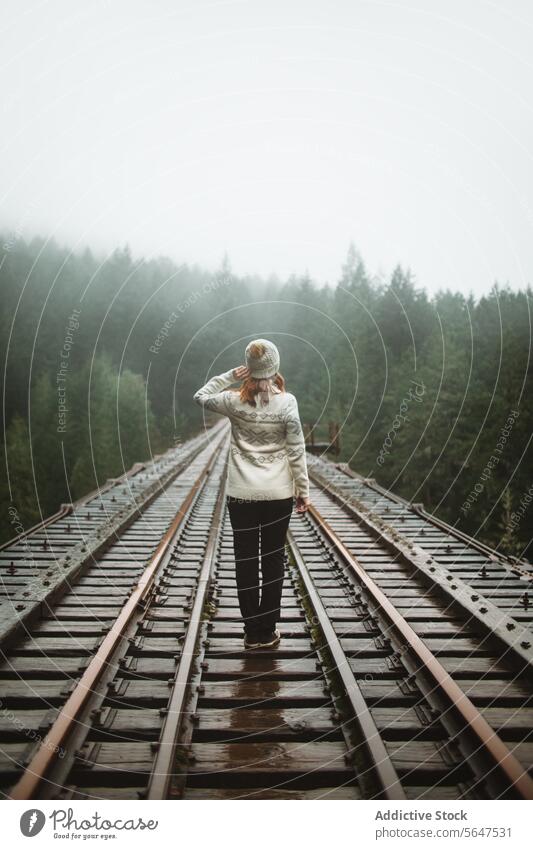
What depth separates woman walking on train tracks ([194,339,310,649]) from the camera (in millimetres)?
3500

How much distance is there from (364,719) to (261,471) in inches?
61.5

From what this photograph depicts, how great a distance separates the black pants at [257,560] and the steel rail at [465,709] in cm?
98

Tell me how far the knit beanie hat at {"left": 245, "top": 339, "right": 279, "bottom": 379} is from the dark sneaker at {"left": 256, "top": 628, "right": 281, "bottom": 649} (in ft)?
6.15

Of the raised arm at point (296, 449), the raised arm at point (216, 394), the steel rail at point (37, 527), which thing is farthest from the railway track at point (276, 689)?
the raised arm at point (216, 394)

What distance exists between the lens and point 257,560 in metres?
3.83

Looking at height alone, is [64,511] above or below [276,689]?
above

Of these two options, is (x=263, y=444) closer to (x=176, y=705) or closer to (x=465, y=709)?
(x=176, y=705)

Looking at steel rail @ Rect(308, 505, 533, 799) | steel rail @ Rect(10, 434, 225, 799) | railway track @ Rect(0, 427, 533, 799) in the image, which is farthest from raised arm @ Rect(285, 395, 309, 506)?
steel rail @ Rect(10, 434, 225, 799)

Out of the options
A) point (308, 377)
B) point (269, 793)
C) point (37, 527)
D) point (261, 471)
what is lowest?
point (269, 793)

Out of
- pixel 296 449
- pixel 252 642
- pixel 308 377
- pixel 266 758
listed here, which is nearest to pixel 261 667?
pixel 252 642

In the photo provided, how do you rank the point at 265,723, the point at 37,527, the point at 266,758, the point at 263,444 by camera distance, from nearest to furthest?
the point at 266,758 → the point at 265,723 → the point at 263,444 → the point at 37,527

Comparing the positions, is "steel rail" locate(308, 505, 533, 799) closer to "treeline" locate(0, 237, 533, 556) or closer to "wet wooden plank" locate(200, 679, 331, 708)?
"wet wooden plank" locate(200, 679, 331, 708)
